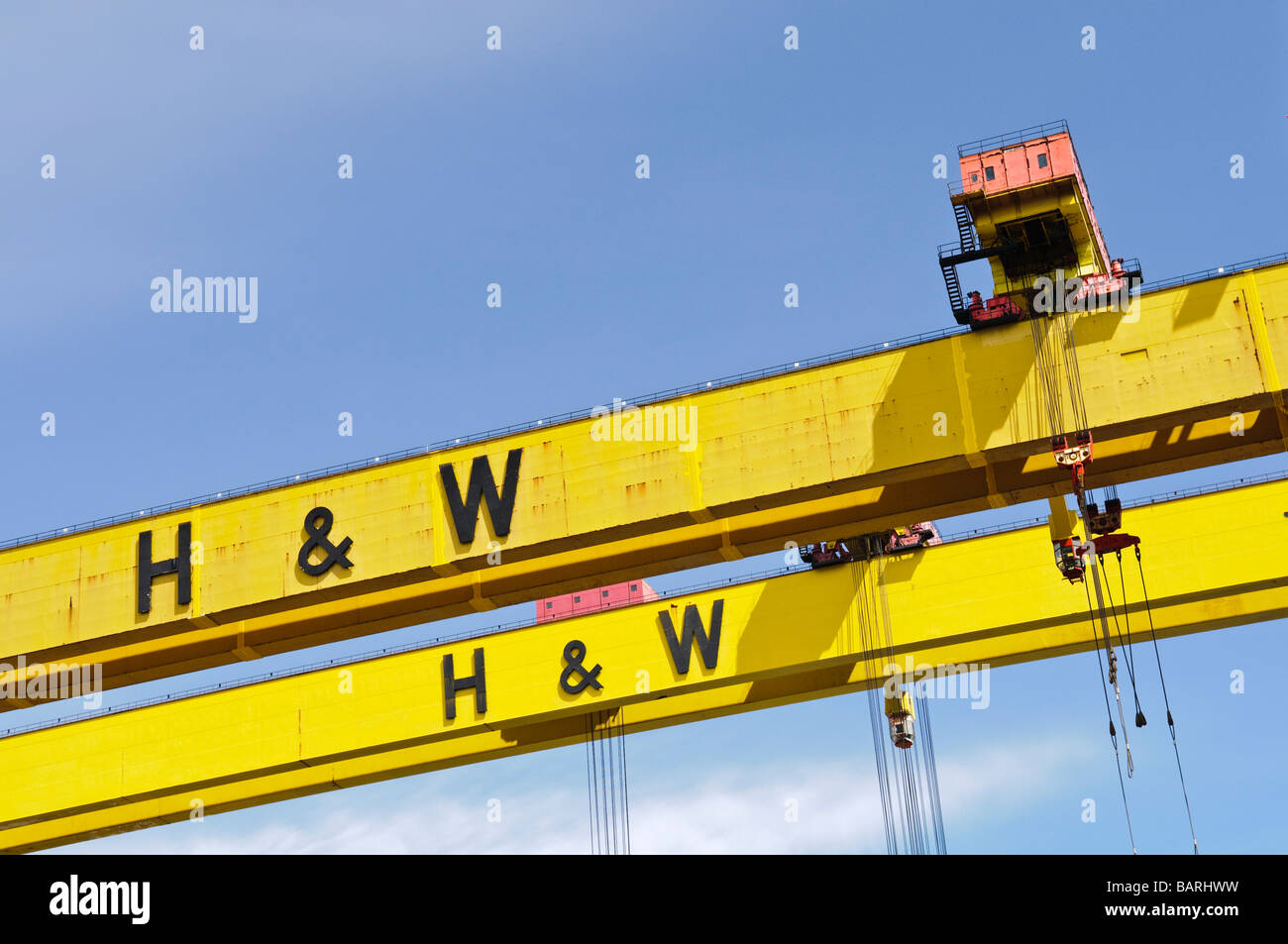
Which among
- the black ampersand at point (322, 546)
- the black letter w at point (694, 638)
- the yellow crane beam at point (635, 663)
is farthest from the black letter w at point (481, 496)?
the black letter w at point (694, 638)

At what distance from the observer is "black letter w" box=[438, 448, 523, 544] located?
17781mm

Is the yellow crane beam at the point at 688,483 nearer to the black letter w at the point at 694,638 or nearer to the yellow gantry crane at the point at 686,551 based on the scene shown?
the yellow gantry crane at the point at 686,551

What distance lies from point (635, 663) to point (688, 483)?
17.9 ft

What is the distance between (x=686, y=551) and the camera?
18688mm

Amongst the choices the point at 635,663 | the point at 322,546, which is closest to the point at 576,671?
the point at 635,663

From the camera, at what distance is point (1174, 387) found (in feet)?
53.6

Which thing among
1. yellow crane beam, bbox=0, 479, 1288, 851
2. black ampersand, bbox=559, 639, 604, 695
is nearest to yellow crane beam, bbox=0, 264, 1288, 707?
yellow crane beam, bbox=0, 479, 1288, 851

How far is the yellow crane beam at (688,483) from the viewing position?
54.3 ft

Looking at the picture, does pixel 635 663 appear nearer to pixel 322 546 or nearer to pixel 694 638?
pixel 694 638

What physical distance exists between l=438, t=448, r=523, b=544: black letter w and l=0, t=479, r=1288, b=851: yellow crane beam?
15.7 feet

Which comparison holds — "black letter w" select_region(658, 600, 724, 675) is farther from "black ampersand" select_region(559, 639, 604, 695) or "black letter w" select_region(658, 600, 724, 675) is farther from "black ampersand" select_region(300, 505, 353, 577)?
"black ampersand" select_region(300, 505, 353, 577)

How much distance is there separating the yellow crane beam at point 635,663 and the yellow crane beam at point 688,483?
3.10 metres
